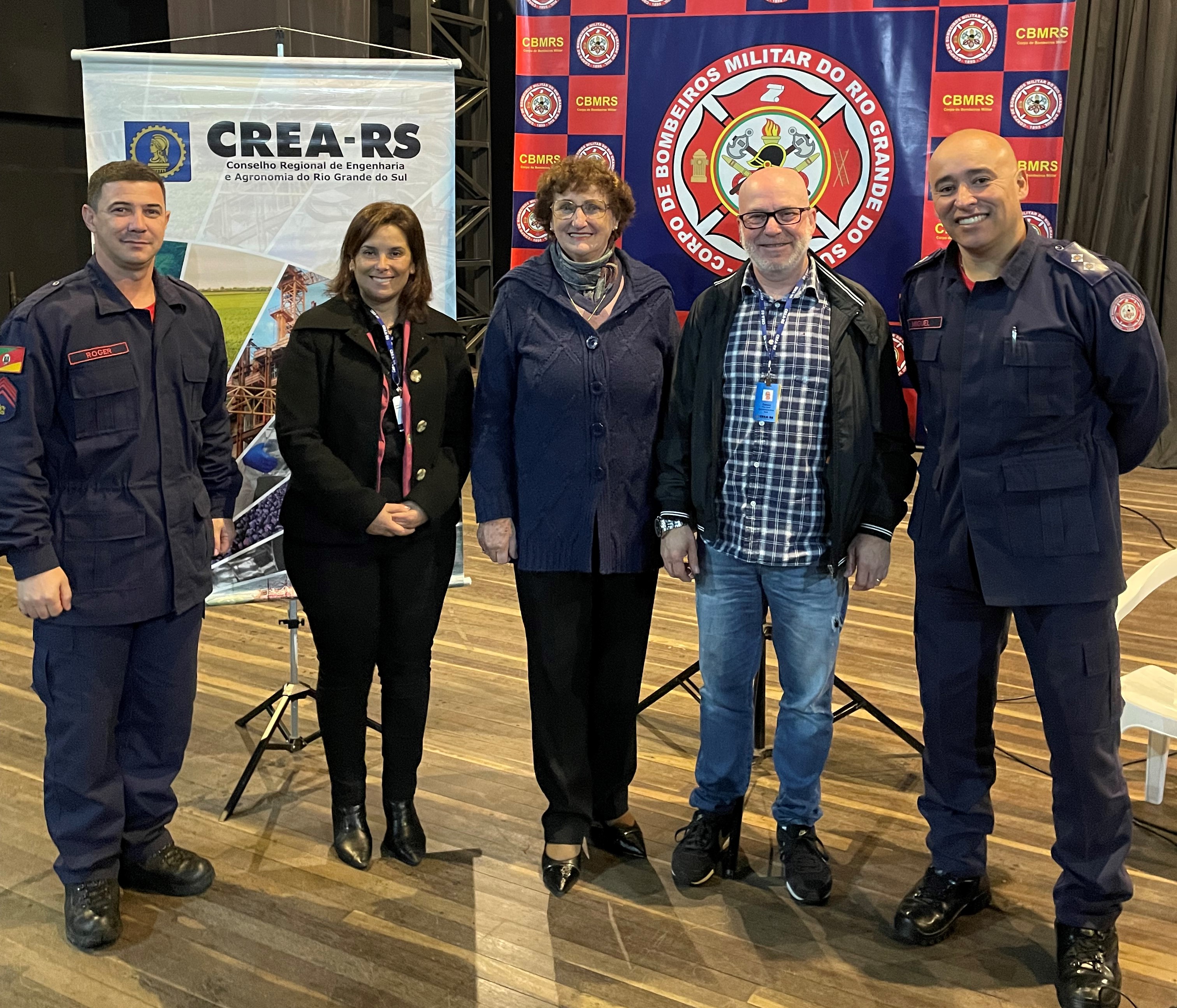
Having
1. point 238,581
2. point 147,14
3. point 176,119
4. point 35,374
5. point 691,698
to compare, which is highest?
point 147,14

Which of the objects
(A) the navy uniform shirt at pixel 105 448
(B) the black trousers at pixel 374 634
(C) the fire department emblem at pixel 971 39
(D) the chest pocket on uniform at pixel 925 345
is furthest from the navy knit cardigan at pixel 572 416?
(C) the fire department emblem at pixel 971 39

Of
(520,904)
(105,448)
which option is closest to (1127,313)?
(520,904)

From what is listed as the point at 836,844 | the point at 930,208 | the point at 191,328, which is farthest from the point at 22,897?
the point at 930,208

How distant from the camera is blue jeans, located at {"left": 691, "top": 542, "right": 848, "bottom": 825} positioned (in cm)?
228

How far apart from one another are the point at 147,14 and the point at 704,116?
5.46 meters

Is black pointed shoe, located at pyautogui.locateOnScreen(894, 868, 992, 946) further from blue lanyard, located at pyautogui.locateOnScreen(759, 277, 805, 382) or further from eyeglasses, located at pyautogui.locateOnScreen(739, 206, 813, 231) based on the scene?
eyeglasses, located at pyautogui.locateOnScreen(739, 206, 813, 231)

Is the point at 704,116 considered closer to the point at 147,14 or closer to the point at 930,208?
the point at 930,208

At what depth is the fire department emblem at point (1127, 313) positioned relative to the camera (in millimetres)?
1935

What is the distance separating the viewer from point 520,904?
240 centimetres

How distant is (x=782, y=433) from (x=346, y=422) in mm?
898

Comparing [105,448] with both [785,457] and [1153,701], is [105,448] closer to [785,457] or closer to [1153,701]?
[785,457]

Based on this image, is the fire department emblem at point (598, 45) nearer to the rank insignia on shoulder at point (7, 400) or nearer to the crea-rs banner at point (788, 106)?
the crea-rs banner at point (788, 106)

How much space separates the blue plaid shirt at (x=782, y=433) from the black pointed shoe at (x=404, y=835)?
0.99 meters

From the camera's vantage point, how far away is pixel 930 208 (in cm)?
304
